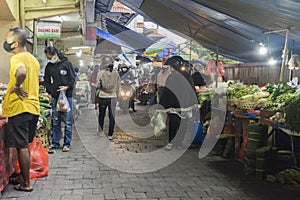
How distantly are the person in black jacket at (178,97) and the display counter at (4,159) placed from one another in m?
3.64

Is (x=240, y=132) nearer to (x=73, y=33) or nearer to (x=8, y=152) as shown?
(x=8, y=152)

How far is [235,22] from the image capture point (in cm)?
766

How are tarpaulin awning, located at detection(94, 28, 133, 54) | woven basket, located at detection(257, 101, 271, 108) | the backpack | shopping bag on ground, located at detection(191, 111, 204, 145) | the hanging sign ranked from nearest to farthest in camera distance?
1. woven basket, located at detection(257, 101, 271, 108)
2. shopping bag on ground, located at detection(191, 111, 204, 145)
3. the backpack
4. the hanging sign
5. tarpaulin awning, located at detection(94, 28, 133, 54)

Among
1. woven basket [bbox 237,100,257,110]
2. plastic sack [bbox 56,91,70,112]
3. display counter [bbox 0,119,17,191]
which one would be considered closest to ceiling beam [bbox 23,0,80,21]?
plastic sack [bbox 56,91,70,112]

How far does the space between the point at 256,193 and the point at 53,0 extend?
25.0ft

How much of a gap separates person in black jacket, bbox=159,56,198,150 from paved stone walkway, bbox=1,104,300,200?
544 millimetres

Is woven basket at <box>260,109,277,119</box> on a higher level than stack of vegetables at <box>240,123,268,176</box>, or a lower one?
higher

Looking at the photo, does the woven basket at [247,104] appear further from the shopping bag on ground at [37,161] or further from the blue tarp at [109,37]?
the blue tarp at [109,37]

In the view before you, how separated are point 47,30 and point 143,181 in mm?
6440

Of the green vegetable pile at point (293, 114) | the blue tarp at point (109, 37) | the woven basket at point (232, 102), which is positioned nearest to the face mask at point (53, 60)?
the woven basket at point (232, 102)

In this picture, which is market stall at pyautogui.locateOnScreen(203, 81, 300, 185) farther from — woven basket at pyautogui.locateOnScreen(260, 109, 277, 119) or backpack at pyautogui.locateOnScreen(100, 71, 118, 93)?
backpack at pyautogui.locateOnScreen(100, 71, 118, 93)

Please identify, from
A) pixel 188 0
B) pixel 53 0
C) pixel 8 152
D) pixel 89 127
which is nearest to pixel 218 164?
pixel 188 0

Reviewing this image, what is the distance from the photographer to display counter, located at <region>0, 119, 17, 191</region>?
417 centimetres

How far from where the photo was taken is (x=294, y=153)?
5504 mm
